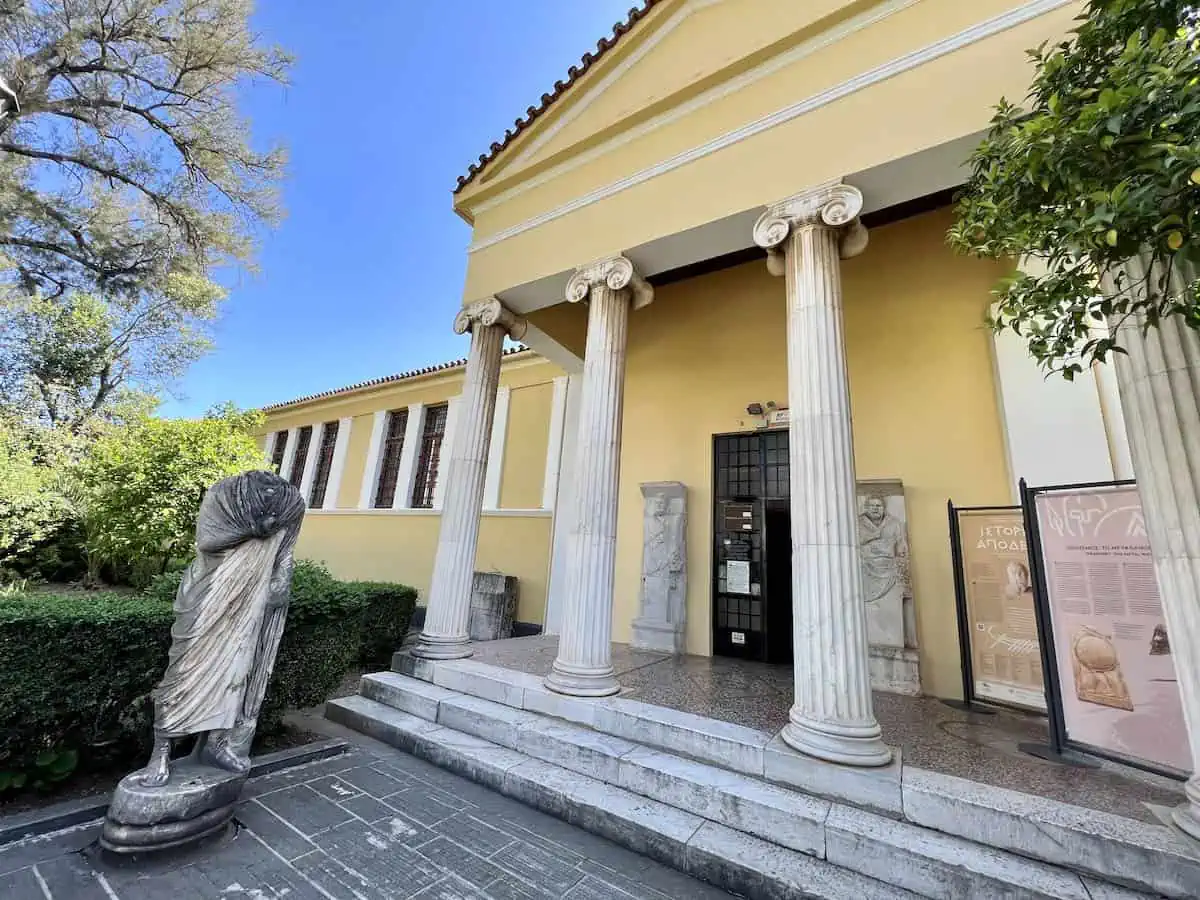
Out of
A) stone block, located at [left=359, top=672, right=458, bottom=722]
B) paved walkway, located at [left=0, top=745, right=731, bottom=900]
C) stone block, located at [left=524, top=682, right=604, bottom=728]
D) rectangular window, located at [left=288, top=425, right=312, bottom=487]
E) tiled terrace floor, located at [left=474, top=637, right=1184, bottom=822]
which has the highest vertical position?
rectangular window, located at [left=288, top=425, right=312, bottom=487]

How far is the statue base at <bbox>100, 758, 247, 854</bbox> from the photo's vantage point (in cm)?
246

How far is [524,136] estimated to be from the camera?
6328mm

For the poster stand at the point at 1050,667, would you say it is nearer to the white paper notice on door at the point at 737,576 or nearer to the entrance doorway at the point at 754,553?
the entrance doorway at the point at 754,553

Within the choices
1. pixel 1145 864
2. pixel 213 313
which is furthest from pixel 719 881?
pixel 213 313

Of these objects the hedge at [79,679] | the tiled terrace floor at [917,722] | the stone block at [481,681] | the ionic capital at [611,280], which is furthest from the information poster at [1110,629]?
the hedge at [79,679]

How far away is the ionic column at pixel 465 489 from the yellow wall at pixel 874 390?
8.61ft

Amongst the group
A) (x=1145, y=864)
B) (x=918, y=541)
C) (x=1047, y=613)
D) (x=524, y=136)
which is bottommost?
(x=1145, y=864)

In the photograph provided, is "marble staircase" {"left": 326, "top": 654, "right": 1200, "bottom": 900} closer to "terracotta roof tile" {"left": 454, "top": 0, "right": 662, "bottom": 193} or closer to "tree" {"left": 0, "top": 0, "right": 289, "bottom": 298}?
"terracotta roof tile" {"left": 454, "top": 0, "right": 662, "bottom": 193}

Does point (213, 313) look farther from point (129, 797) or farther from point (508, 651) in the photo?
point (129, 797)

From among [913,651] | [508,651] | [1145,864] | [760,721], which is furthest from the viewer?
[508,651]

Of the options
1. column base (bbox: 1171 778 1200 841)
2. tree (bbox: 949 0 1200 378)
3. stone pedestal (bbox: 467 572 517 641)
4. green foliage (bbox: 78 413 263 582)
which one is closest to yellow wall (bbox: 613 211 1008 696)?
stone pedestal (bbox: 467 572 517 641)

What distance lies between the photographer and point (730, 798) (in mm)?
2939

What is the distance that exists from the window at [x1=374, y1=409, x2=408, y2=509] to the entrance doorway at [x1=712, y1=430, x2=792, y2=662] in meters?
8.72

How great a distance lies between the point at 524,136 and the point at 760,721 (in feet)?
23.2
